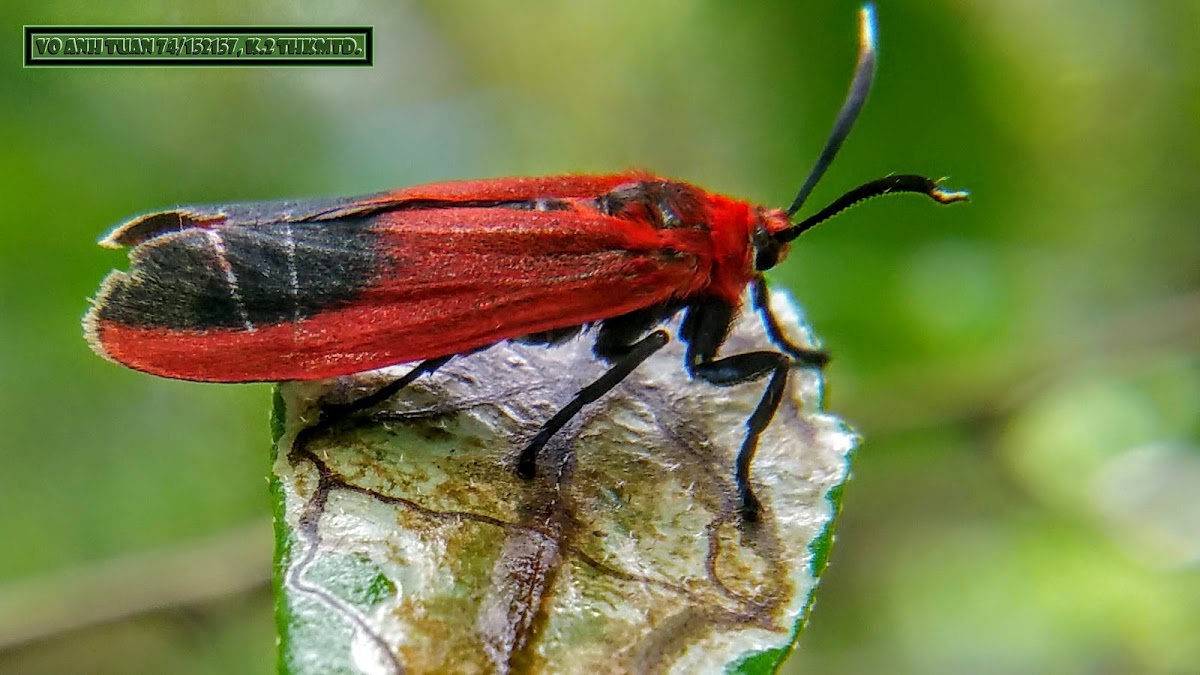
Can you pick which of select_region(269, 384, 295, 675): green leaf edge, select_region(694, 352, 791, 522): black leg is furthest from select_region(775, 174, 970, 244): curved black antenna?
select_region(269, 384, 295, 675): green leaf edge

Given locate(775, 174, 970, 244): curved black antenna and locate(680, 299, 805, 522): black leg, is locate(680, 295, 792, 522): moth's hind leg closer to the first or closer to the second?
locate(680, 299, 805, 522): black leg

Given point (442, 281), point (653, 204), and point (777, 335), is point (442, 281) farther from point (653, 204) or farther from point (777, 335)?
point (777, 335)

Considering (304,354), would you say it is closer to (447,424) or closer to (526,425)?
(447,424)

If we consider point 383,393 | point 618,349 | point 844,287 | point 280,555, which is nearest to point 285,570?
point 280,555

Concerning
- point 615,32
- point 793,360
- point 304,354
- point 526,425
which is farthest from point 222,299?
point 615,32

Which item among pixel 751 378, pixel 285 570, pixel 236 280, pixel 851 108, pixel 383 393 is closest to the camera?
pixel 285 570

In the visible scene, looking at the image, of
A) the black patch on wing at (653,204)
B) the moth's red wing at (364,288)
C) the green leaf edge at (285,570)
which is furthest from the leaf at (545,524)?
the black patch on wing at (653,204)
